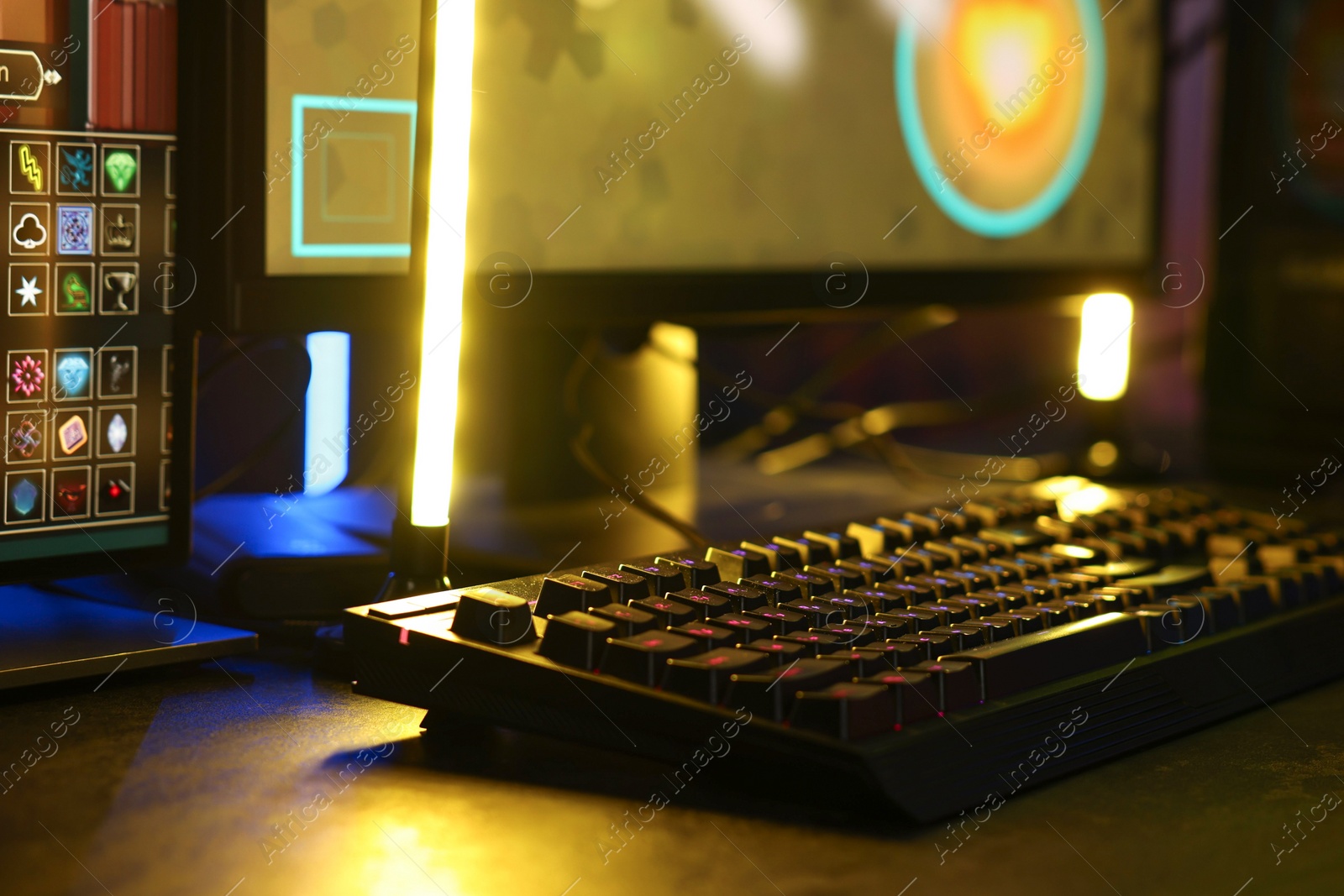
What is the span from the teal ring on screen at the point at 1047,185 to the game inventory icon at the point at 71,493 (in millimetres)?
586

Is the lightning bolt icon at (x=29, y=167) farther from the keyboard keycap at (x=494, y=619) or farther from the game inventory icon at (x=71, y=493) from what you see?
the keyboard keycap at (x=494, y=619)

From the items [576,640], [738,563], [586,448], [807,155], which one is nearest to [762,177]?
[807,155]

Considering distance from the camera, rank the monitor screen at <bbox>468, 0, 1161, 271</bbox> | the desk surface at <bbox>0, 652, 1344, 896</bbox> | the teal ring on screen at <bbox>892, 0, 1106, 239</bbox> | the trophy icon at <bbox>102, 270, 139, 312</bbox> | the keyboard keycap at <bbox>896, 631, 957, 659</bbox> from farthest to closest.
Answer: the teal ring on screen at <bbox>892, 0, 1106, 239</bbox> < the monitor screen at <bbox>468, 0, 1161, 271</bbox> < the trophy icon at <bbox>102, 270, 139, 312</bbox> < the keyboard keycap at <bbox>896, 631, 957, 659</bbox> < the desk surface at <bbox>0, 652, 1344, 896</bbox>

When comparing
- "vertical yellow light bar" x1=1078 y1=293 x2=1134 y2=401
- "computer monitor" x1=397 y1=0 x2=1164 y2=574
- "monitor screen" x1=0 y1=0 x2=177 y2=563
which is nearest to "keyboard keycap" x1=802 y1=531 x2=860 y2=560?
"computer monitor" x1=397 y1=0 x2=1164 y2=574

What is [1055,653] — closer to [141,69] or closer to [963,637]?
[963,637]

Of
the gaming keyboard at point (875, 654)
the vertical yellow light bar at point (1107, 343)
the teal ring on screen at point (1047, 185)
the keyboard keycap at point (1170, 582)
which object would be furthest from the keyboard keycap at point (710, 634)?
the vertical yellow light bar at point (1107, 343)

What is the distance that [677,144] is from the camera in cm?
78

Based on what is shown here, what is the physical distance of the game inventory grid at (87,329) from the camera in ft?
1.80

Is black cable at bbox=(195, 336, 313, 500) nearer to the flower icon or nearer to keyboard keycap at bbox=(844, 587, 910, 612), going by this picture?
the flower icon

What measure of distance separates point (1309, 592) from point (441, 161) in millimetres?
471

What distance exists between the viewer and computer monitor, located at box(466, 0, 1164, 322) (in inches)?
28.2

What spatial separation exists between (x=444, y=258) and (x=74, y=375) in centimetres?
18

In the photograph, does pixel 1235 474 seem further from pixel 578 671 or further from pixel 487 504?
pixel 578 671

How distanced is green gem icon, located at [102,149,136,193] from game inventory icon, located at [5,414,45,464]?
0.11 metres
